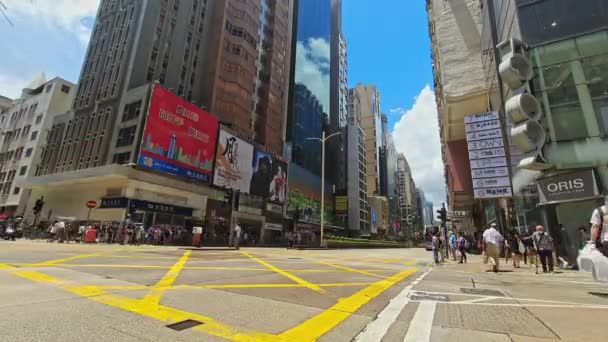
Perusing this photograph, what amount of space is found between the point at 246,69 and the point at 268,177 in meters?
18.5

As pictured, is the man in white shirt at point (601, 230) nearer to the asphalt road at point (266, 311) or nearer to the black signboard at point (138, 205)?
the asphalt road at point (266, 311)

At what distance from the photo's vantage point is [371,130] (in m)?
126

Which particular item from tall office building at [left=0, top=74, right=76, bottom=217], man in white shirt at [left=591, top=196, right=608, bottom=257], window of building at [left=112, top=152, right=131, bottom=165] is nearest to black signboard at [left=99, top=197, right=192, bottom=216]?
window of building at [left=112, top=152, right=131, bottom=165]

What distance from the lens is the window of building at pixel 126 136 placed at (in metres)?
33.0

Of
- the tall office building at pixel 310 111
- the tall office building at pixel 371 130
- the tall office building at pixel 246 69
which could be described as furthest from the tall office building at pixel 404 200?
the tall office building at pixel 246 69

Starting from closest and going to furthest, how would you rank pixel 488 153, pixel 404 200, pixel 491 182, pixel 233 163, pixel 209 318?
pixel 209 318
pixel 491 182
pixel 488 153
pixel 233 163
pixel 404 200

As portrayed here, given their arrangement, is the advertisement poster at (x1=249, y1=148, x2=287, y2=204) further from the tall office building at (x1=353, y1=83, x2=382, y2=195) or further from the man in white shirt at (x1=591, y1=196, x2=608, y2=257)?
the tall office building at (x1=353, y1=83, x2=382, y2=195)

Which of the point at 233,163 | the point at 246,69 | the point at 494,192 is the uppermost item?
the point at 246,69

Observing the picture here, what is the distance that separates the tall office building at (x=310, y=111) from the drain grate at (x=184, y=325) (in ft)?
179

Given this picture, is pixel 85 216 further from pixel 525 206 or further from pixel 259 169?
pixel 525 206

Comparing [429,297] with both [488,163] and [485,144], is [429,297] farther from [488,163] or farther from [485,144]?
[485,144]

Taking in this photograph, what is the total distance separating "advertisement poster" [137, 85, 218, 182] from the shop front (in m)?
32.5

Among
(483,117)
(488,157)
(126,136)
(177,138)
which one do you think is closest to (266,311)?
(488,157)

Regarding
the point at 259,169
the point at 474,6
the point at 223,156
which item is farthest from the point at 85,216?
the point at 474,6
